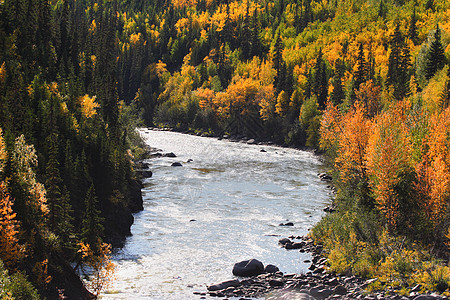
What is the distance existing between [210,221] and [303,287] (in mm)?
19867

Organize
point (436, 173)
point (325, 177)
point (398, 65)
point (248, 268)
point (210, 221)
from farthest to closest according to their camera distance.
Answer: point (398, 65) < point (325, 177) < point (210, 221) < point (248, 268) < point (436, 173)

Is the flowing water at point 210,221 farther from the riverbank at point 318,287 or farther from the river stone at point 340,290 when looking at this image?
the river stone at point 340,290

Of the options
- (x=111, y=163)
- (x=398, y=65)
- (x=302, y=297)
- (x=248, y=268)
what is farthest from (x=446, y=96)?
(x=302, y=297)

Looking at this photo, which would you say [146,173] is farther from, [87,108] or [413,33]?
[413,33]

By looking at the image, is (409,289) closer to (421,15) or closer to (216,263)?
(216,263)

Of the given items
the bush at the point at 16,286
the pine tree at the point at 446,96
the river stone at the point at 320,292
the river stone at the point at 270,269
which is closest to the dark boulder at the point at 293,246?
the river stone at the point at 270,269

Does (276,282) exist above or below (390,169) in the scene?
below

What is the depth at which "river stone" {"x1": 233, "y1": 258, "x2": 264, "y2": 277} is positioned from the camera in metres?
36.5

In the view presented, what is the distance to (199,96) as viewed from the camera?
166875mm

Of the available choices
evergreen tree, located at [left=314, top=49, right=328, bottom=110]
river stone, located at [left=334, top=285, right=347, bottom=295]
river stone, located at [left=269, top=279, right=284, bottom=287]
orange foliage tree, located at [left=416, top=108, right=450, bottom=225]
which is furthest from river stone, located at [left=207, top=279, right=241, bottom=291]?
evergreen tree, located at [left=314, top=49, right=328, bottom=110]

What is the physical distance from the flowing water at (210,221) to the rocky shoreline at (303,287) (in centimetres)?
153

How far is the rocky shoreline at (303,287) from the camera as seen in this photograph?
30.9 metres

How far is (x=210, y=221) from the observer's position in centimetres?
5169

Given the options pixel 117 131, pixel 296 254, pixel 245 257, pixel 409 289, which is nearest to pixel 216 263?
pixel 245 257
